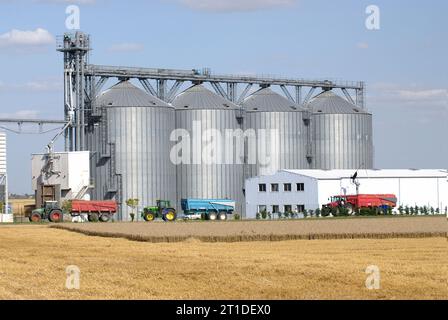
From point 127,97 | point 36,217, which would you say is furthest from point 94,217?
point 127,97

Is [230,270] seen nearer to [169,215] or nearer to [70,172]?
[169,215]

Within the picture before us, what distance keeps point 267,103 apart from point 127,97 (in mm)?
17577

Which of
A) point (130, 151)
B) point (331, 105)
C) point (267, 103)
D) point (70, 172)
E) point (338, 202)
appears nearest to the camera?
point (338, 202)

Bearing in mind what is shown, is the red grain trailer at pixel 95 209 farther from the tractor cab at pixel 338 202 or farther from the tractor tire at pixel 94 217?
the tractor cab at pixel 338 202

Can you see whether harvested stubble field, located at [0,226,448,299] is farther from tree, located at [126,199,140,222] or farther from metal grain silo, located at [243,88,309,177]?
metal grain silo, located at [243,88,309,177]

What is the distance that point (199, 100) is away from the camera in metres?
109

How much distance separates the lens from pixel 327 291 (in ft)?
80.9

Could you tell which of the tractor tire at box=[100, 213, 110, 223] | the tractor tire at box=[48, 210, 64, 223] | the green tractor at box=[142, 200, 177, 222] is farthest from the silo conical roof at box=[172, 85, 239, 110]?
the tractor tire at box=[48, 210, 64, 223]

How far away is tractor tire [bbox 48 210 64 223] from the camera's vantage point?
290 feet

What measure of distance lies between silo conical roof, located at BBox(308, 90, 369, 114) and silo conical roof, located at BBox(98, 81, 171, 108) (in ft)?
68.4

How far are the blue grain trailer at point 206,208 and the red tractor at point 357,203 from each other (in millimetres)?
9362

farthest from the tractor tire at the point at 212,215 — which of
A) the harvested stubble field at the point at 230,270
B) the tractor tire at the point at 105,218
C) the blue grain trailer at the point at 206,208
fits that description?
the harvested stubble field at the point at 230,270

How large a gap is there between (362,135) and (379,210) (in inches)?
923

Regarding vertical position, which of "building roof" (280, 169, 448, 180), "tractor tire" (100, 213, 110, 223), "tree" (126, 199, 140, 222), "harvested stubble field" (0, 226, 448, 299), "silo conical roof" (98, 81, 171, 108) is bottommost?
"harvested stubble field" (0, 226, 448, 299)
